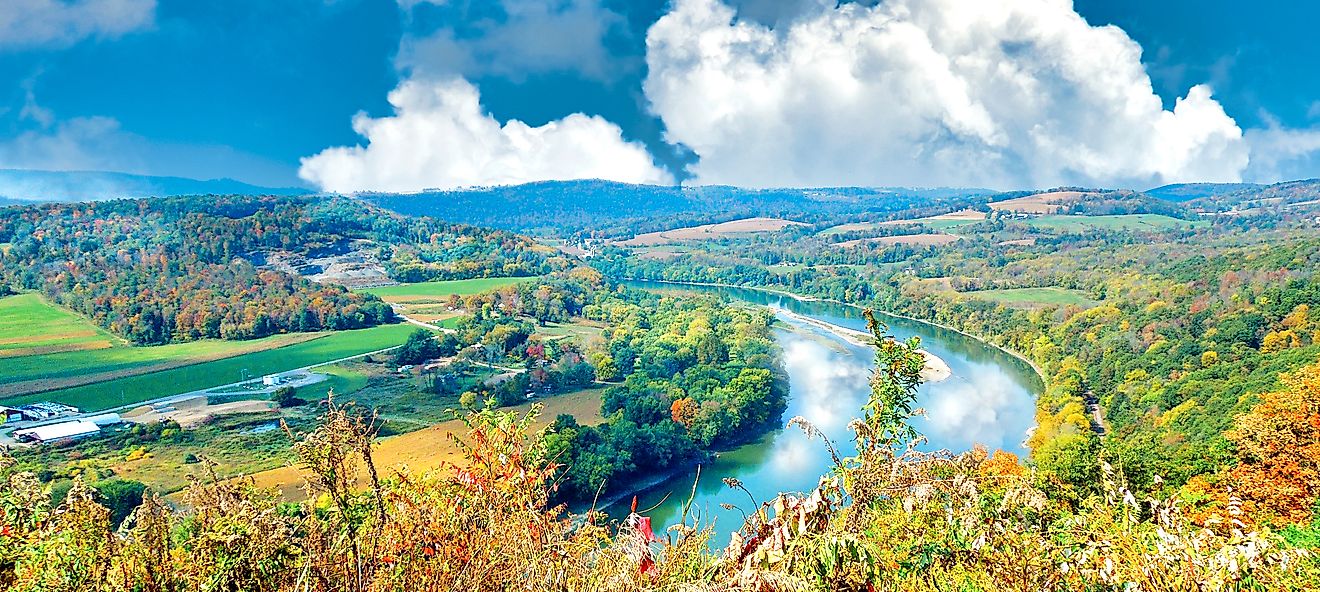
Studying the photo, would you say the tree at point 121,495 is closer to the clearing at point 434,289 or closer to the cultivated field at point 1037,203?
the clearing at point 434,289

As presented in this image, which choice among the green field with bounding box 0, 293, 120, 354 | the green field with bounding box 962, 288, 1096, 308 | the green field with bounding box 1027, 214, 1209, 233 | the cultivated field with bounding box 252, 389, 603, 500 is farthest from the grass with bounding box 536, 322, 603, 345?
the green field with bounding box 1027, 214, 1209, 233

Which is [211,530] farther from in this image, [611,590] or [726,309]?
[726,309]

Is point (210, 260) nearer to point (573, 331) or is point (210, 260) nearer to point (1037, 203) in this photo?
point (573, 331)

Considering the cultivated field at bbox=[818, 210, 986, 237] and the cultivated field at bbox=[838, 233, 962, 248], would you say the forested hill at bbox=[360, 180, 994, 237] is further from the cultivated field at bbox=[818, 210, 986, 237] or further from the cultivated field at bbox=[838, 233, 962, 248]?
the cultivated field at bbox=[838, 233, 962, 248]

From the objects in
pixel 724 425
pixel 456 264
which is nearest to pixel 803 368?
pixel 724 425

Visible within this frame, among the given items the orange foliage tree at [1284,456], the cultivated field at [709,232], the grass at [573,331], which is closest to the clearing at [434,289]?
the grass at [573,331]

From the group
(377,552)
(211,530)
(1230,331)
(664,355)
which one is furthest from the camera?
(664,355)
